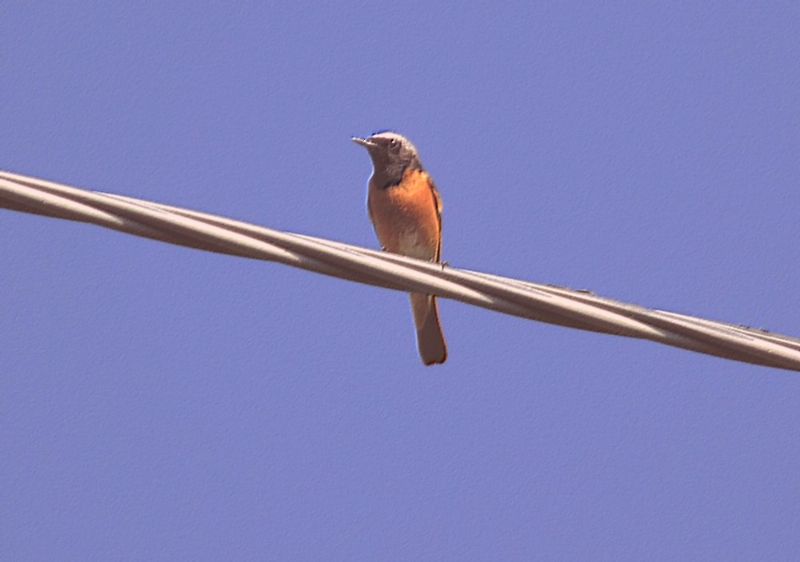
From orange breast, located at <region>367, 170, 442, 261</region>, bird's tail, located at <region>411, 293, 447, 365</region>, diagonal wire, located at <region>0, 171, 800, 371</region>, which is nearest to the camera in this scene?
diagonal wire, located at <region>0, 171, 800, 371</region>

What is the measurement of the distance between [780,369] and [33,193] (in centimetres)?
191

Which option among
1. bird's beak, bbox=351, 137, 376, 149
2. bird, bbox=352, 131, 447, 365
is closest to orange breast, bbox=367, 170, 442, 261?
bird, bbox=352, 131, 447, 365

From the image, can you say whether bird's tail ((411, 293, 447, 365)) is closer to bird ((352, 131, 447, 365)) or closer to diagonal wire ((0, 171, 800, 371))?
bird ((352, 131, 447, 365))

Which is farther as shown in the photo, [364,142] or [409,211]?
[364,142]

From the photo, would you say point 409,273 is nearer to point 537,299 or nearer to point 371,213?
point 537,299

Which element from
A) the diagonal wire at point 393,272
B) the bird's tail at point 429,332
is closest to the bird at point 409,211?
the bird's tail at point 429,332

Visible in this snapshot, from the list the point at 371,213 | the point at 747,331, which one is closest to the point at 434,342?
the point at 371,213

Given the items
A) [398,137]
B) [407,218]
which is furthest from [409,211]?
[398,137]

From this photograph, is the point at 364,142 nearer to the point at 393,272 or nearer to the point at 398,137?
the point at 398,137

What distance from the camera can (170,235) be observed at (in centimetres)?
317

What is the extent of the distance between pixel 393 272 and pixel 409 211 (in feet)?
17.0

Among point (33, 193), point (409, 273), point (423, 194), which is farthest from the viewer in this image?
point (423, 194)

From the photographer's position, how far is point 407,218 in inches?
334

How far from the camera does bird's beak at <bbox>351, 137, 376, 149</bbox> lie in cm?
900
